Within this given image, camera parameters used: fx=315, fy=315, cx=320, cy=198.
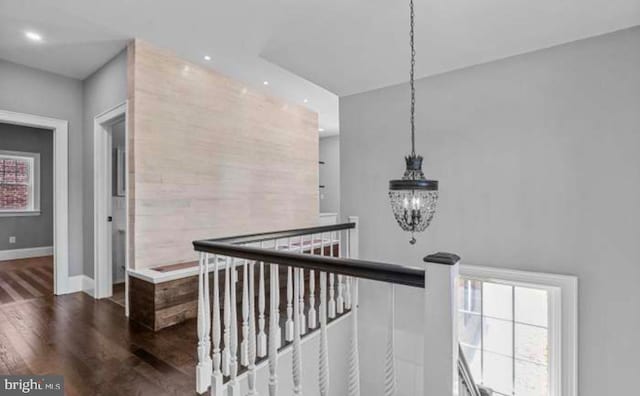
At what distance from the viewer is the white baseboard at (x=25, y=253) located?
6188mm

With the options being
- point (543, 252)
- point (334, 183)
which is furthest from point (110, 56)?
point (334, 183)

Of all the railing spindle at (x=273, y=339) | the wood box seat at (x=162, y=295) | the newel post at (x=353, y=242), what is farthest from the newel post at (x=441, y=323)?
the newel post at (x=353, y=242)

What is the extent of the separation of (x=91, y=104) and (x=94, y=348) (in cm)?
322

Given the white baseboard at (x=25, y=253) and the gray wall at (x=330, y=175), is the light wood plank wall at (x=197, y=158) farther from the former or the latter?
the white baseboard at (x=25, y=253)

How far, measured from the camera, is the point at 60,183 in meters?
4.18

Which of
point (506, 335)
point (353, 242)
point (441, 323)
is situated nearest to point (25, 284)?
point (353, 242)

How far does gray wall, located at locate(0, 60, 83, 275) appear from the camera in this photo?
3836 mm

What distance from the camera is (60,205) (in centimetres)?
417

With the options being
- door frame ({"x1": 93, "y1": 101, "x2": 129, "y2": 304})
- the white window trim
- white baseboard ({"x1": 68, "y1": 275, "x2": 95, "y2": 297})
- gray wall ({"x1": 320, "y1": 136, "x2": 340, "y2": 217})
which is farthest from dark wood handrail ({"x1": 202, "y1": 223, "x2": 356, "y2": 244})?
gray wall ({"x1": 320, "y1": 136, "x2": 340, "y2": 217})

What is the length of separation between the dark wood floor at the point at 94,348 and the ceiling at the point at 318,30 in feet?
9.66

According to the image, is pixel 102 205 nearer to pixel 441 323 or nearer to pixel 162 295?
pixel 162 295

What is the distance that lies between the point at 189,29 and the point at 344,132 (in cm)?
215

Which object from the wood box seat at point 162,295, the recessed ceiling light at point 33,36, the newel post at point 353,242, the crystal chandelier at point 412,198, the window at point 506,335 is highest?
the recessed ceiling light at point 33,36

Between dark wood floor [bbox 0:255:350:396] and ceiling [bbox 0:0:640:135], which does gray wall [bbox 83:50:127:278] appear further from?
dark wood floor [bbox 0:255:350:396]
